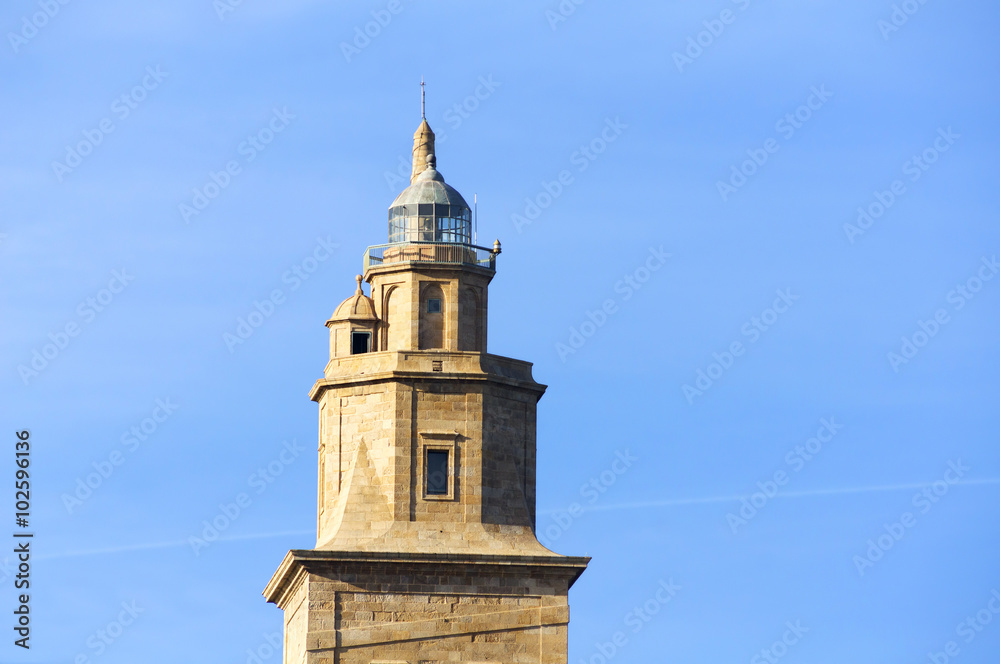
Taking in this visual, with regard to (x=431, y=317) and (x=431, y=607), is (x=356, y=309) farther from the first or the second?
(x=431, y=607)

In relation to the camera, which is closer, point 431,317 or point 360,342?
point 431,317

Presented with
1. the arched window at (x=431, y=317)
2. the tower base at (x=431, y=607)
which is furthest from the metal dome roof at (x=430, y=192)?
Answer: the tower base at (x=431, y=607)

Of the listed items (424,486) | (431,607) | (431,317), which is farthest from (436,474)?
(431,317)

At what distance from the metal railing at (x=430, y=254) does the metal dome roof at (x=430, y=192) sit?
1.93m

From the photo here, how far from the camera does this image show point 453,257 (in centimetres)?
8469

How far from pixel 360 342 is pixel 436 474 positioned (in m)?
5.29

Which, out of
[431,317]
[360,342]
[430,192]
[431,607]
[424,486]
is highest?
[430,192]

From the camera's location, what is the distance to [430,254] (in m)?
84.6

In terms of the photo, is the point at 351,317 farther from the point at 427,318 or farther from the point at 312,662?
the point at 312,662

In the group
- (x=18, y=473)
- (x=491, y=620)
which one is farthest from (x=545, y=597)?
(x=18, y=473)

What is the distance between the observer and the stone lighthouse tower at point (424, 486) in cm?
7975

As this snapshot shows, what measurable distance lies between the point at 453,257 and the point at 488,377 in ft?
15.1

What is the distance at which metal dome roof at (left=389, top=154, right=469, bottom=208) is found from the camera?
86.4 m

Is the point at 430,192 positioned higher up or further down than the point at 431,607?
higher up
